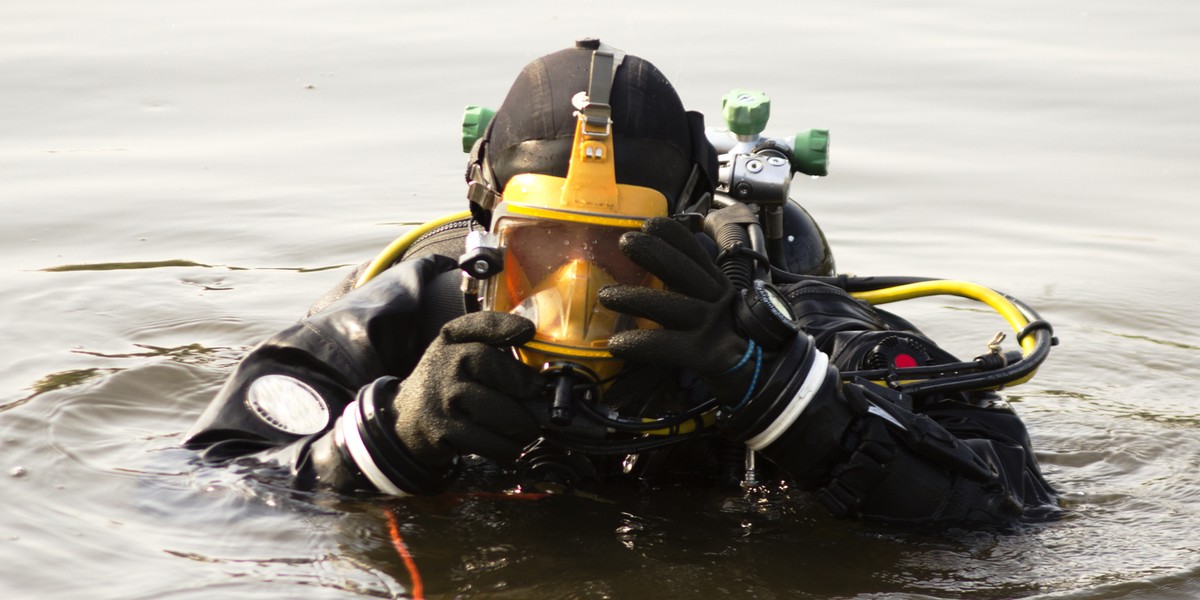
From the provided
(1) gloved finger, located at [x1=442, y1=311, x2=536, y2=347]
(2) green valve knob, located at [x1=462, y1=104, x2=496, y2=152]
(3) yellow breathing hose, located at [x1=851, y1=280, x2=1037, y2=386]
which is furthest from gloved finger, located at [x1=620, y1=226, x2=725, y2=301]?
(2) green valve knob, located at [x1=462, y1=104, x2=496, y2=152]

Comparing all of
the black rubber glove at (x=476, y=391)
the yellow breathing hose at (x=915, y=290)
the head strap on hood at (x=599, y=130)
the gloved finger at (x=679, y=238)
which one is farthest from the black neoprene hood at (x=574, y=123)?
the yellow breathing hose at (x=915, y=290)

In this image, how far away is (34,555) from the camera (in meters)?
3.06

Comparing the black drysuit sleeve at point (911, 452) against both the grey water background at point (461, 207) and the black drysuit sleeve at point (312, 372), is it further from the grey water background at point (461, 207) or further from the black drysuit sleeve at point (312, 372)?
the black drysuit sleeve at point (312, 372)

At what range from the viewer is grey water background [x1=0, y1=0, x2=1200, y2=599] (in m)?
3.10

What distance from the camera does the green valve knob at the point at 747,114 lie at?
415cm

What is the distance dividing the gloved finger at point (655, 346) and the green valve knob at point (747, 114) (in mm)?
1611

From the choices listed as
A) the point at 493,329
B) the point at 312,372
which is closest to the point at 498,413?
the point at 493,329

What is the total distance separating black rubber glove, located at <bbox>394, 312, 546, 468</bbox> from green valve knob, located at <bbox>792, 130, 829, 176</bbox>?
1.57 metres

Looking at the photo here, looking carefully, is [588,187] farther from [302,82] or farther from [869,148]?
[302,82]

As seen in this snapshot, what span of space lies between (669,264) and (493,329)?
1.16 feet

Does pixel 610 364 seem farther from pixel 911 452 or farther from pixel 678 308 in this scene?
pixel 911 452

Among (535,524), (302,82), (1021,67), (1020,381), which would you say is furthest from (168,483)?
(1021,67)

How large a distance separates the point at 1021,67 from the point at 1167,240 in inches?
119

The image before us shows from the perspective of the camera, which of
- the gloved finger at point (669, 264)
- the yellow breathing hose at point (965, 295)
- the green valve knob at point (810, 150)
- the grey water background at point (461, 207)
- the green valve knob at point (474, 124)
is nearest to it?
the gloved finger at point (669, 264)
